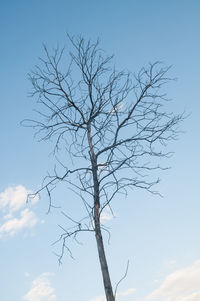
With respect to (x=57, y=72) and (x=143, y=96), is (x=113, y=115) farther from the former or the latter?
(x=57, y=72)

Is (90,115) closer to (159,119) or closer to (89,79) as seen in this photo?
(89,79)

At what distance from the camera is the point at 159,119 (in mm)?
5656

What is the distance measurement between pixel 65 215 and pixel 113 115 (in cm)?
212

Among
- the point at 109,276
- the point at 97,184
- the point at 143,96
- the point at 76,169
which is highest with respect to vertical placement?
the point at 143,96

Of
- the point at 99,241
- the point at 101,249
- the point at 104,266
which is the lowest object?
the point at 104,266

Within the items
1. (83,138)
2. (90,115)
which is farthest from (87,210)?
(90,115)

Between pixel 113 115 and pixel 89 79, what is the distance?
2.90 ft

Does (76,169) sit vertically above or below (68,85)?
below

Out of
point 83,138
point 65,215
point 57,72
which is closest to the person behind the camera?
point 65,215

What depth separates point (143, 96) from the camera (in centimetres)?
568

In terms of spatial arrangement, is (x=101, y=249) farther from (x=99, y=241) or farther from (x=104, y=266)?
(x=104, y=266)

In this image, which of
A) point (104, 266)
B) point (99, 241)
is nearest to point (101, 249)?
point (99, 241)

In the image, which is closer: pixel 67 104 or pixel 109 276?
pixel 109 276

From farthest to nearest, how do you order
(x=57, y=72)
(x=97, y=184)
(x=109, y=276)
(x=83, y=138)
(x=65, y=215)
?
1. (x=57, y=72)
2. (x=83, y=138)
3. (x=97, y=184)
4. (x=65, y=215)
5. (x=109, y=276)
